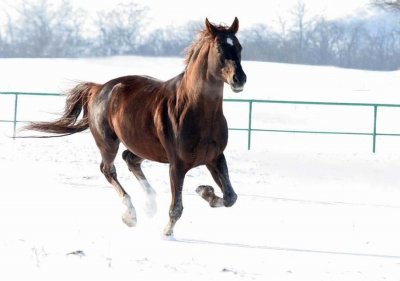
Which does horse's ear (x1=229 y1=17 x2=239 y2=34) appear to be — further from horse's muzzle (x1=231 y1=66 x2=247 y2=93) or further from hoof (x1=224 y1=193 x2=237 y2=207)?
hoof (x1=224 y1=193 x2=237 y2=207)

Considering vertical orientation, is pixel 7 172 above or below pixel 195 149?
below

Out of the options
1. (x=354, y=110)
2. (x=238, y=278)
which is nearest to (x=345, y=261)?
(x=238, y=278)

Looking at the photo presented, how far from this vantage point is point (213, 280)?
569cm

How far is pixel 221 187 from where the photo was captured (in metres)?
8.05

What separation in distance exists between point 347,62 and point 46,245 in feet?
275

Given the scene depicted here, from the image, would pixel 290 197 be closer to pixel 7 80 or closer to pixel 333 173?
pixel 333 173

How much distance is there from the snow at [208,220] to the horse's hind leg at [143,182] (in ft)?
0.34

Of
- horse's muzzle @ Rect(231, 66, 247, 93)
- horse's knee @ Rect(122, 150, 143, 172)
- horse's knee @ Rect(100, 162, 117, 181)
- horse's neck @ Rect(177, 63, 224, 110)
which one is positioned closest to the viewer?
horse's muzzle @ Rect(231, 66, 247, 93)

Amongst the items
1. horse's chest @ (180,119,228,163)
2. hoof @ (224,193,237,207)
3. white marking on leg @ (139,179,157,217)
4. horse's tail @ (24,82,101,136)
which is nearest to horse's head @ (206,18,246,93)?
horse's chest @ (180,119,228,163)

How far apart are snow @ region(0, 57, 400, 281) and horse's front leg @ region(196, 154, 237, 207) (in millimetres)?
356

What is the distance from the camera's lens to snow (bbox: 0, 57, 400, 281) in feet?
20.5

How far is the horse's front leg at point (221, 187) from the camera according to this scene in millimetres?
7984

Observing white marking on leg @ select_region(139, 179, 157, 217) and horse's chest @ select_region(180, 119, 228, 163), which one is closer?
horse's chest @ select_region(180, 119, 228, 163)

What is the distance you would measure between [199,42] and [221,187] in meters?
1.40
